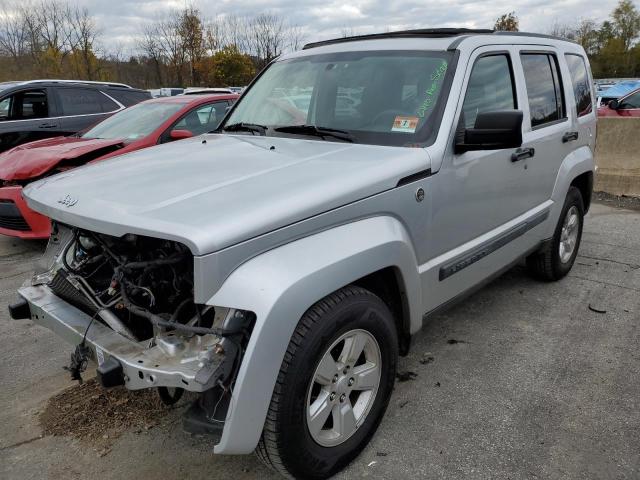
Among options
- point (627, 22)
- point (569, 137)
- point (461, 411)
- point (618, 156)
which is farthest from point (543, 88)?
point (627, 22)

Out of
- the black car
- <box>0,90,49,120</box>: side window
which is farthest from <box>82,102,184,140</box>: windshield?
<box>0,90,49,120</box>: side window

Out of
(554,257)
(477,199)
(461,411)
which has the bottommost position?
(461,411)

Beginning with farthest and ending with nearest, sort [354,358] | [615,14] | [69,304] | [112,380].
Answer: [615,14] → [69,304] → [354,358] → [112,380]

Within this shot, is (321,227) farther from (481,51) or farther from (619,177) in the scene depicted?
(619,177)

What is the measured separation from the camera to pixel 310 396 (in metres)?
2.23

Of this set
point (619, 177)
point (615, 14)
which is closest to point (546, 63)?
point (619, 177)

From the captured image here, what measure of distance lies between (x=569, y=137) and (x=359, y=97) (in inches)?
77.2

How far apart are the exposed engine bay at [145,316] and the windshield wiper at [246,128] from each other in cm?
126

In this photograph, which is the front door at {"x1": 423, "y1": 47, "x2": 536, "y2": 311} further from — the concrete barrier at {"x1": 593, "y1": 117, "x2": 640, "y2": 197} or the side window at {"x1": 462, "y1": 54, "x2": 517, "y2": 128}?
the concrete barrier at {"x1": 593, "y1": 117, "x2": 640, "y2": 197}

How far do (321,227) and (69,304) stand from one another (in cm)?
135

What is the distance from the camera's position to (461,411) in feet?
9.55

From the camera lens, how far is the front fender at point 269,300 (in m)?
1.89

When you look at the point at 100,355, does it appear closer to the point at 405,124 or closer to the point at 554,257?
the point at 405,124

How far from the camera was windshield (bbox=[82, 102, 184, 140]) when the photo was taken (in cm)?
621
